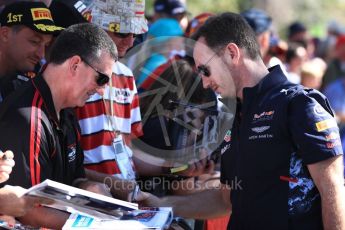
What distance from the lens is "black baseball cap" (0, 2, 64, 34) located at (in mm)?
5305

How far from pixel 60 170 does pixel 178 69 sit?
1.99 metres

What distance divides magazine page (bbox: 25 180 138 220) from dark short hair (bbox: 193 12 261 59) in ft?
3.87

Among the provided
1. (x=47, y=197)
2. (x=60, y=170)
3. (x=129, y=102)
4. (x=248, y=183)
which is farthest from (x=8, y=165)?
(x=129, y=102)

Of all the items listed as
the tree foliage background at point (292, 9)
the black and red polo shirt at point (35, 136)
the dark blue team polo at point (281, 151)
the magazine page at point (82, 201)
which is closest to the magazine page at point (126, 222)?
the magazine page at point (82, 201)

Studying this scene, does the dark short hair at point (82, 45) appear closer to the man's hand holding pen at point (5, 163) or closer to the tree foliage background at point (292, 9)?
the man's hand holding pen at point (5, 163)

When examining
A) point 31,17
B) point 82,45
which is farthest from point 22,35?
point 82,45

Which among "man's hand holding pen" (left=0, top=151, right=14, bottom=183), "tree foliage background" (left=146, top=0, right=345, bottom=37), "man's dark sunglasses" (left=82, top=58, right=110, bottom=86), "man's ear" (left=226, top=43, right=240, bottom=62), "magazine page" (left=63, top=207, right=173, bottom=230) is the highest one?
"man's ear" (left=226, top=43, right=240, bottom=62)

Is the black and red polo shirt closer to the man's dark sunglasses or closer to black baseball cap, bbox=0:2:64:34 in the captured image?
the man's dark sunglasses

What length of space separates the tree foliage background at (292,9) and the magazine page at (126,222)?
13.9 m

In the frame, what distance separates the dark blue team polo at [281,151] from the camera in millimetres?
3855

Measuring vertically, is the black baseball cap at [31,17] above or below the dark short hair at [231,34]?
below

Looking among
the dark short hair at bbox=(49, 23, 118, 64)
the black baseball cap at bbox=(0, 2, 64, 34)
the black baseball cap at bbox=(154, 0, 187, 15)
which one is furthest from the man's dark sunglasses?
the black baseball cap at bbox=(154, 0, 187, 15)

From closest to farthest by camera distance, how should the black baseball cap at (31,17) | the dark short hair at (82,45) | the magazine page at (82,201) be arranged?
the magazine page at (82,201) → the dark short hair at (82,45) → the black baseball cap at (31,17)

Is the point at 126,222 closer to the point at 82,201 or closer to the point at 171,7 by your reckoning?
the point at 82,201
